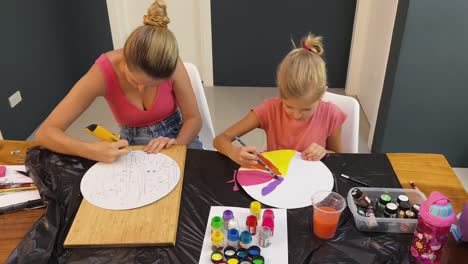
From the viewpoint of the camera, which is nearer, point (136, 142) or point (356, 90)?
point (136, 142)

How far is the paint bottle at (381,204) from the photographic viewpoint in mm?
988

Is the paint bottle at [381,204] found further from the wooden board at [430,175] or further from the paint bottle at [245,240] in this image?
the paint bottle at [245,240]

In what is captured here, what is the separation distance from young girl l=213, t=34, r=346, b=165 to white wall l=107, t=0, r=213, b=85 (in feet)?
6.58

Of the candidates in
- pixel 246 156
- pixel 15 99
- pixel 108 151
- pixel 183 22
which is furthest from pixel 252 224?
pixel 183 22

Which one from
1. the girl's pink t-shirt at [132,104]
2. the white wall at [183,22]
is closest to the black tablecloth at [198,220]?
the girl's pink t-shirt at [132,104]

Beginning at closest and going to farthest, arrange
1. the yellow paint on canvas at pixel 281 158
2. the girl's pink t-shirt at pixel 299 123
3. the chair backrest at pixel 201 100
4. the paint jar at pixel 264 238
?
the paint jar at pixel 264 238
the yellow paint on canvas at pixel 281 158
the girl's pink t-shirt at pixel 299 123
the chair backrest at pixel 201 100

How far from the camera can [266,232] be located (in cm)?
93

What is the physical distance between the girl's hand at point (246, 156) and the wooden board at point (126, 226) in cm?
24

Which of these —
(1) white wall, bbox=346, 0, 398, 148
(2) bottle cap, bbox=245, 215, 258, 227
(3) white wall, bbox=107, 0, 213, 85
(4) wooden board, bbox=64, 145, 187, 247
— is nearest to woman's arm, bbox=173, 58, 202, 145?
(4) wooden board, bbox=64, 145, 187, 247

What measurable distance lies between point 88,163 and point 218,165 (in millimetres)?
395

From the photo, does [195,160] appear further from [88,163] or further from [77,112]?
[77,112]

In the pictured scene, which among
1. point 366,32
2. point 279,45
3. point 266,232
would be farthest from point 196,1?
point 266,232

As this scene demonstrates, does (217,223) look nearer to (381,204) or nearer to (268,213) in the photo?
(268,213)

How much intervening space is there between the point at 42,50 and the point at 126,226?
232cm
